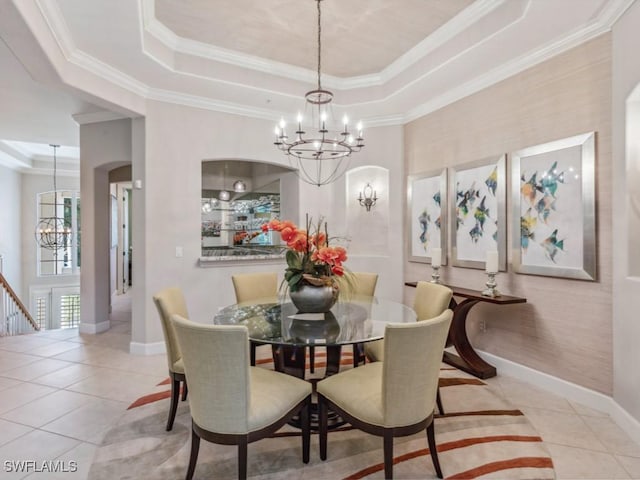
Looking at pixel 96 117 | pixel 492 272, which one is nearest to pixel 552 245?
pixel 492 272

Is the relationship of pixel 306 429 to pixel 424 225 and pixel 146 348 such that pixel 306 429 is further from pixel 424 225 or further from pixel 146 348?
pixel 424 225

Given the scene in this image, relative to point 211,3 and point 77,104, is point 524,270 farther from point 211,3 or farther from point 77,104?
point 77,104

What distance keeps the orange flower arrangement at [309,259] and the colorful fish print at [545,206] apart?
1777mm

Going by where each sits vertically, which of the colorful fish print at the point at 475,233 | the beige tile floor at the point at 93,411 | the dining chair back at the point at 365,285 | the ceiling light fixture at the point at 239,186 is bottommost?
the beige tile floor at the point at 93,411

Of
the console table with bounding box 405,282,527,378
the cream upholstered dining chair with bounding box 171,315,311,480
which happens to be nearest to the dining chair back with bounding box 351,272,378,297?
the console table with bounding box 405,282,527,378

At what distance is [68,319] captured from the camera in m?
9.17

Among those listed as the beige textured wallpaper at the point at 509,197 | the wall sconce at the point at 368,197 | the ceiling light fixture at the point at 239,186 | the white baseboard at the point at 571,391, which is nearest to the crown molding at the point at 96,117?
the ceiling light fixture at the point at 239,186

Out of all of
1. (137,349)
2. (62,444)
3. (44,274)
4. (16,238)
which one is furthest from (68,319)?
(62,444)

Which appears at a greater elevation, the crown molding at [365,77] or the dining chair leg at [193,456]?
the crown molding at [365,77]

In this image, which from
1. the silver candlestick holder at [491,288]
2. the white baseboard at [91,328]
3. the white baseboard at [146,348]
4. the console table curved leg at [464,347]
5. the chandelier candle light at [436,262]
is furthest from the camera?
the white baseboard at [91,328]

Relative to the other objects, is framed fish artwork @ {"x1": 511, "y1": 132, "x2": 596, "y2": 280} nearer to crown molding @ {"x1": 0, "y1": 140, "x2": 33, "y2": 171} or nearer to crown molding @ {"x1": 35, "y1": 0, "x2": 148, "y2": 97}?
crown molding @ {"x1": 35, "y1": 0, "x2": 148, "y2": 97}

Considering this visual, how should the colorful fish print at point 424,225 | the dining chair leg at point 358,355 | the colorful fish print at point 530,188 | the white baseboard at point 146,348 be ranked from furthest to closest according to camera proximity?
the colorful fish print at point 424,225
the white baseboard at point 146,348
the colorful fish print at point 530,188
the dining chair leg at point 358,355

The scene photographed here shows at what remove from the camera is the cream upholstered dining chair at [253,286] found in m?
3.50
